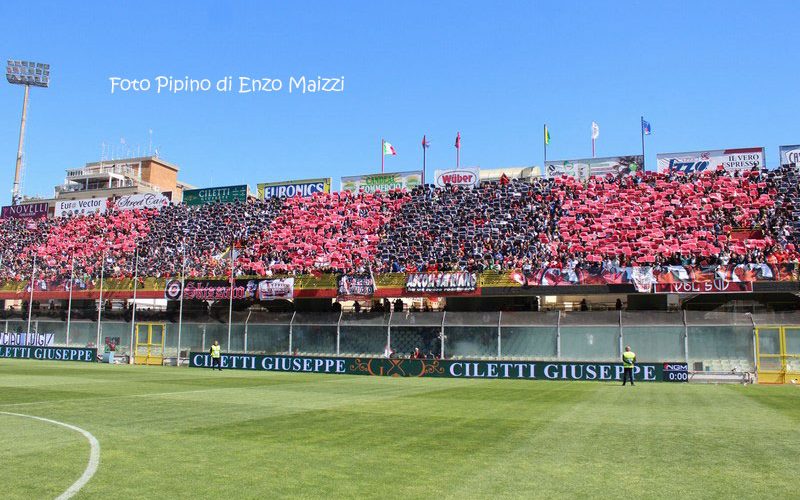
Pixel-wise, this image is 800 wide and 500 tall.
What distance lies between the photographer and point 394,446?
11.9 metres

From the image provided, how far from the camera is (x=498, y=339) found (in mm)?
37688

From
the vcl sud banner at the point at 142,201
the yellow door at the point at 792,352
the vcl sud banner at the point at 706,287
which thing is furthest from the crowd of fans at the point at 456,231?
the yellow door at the point at 792,352

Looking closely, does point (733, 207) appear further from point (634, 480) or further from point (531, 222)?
point (634, 480)

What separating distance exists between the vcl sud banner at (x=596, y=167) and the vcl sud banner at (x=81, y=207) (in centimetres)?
4499

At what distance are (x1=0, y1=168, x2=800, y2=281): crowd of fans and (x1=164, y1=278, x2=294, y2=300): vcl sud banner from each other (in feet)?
7.27

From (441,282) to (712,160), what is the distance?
24.6 metres

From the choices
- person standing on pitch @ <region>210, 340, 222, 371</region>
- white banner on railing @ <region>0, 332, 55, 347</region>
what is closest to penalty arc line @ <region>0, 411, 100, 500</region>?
person standing on pitch @ <region>210, 340, 222, 371</region>

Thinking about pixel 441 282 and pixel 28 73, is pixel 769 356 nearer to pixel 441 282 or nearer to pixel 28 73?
pixel 441 282

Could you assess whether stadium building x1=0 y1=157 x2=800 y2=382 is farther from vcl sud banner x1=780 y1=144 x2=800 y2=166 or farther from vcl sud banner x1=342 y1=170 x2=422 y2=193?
vcl sud banner x1=780 y1=144 x2=800 y2=166

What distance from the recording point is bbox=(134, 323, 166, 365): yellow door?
4444 centimetres

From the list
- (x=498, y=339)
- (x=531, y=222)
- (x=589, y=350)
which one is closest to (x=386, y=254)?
(x=531, y=222)

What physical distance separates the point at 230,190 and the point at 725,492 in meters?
61.0

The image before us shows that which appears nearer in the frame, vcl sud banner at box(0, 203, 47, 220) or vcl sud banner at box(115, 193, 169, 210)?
vcl sud banner at box(115, 193, 169, 210)

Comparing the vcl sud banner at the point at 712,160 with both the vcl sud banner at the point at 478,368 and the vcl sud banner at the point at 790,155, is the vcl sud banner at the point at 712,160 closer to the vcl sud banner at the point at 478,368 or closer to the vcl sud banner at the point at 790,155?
the vcl sud banner at the point at 790,155
